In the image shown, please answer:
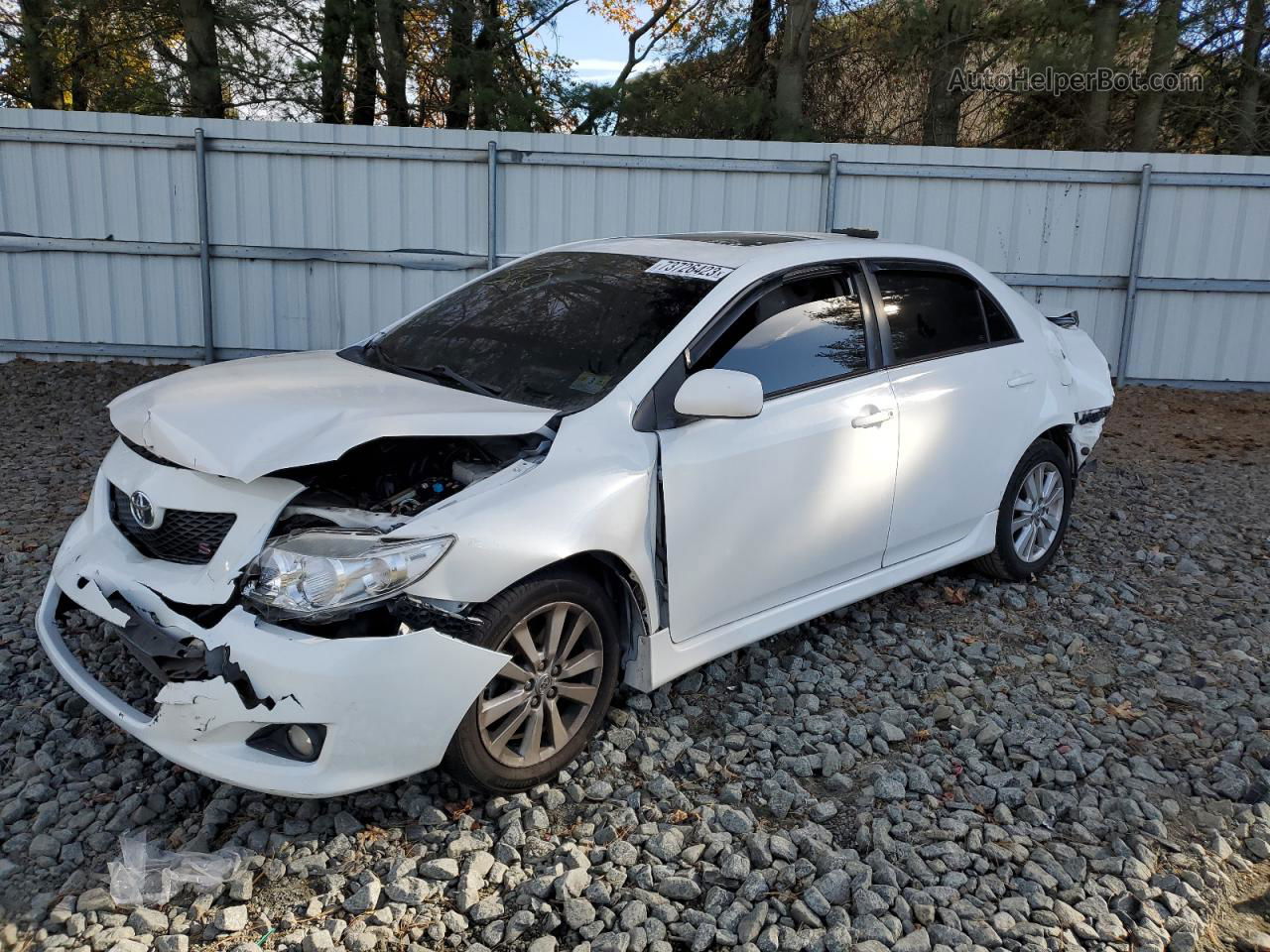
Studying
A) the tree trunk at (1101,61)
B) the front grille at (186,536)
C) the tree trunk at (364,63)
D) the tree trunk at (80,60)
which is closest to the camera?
the front grille at (186,536)

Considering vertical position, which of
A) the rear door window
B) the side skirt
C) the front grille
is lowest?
the side skirt

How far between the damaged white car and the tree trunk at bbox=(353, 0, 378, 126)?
9.04 m

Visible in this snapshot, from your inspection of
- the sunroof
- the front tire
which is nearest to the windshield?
the sunroof

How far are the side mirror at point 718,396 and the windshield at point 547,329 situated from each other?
0.30 m

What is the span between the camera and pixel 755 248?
Answer: 4.36m

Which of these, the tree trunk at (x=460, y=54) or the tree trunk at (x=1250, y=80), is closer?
the tree trunk at (x=1250, y=80)

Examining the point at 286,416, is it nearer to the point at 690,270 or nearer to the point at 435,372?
the point at 435,372

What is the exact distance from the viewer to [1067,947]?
2.87m

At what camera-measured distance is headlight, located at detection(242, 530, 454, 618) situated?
10.0 feet

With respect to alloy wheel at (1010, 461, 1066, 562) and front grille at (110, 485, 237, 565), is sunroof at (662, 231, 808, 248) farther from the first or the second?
front grille at (110, 485, 237, 565)

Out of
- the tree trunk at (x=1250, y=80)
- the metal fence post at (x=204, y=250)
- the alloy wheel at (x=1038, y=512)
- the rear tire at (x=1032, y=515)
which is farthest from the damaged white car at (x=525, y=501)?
the tree trunk at (x=1250, y=80)

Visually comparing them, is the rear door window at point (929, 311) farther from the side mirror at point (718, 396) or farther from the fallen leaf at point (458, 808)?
the fallen leaf at point (458, 808)

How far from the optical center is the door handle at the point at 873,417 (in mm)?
4184

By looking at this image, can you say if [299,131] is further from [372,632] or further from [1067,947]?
[1067,947]
